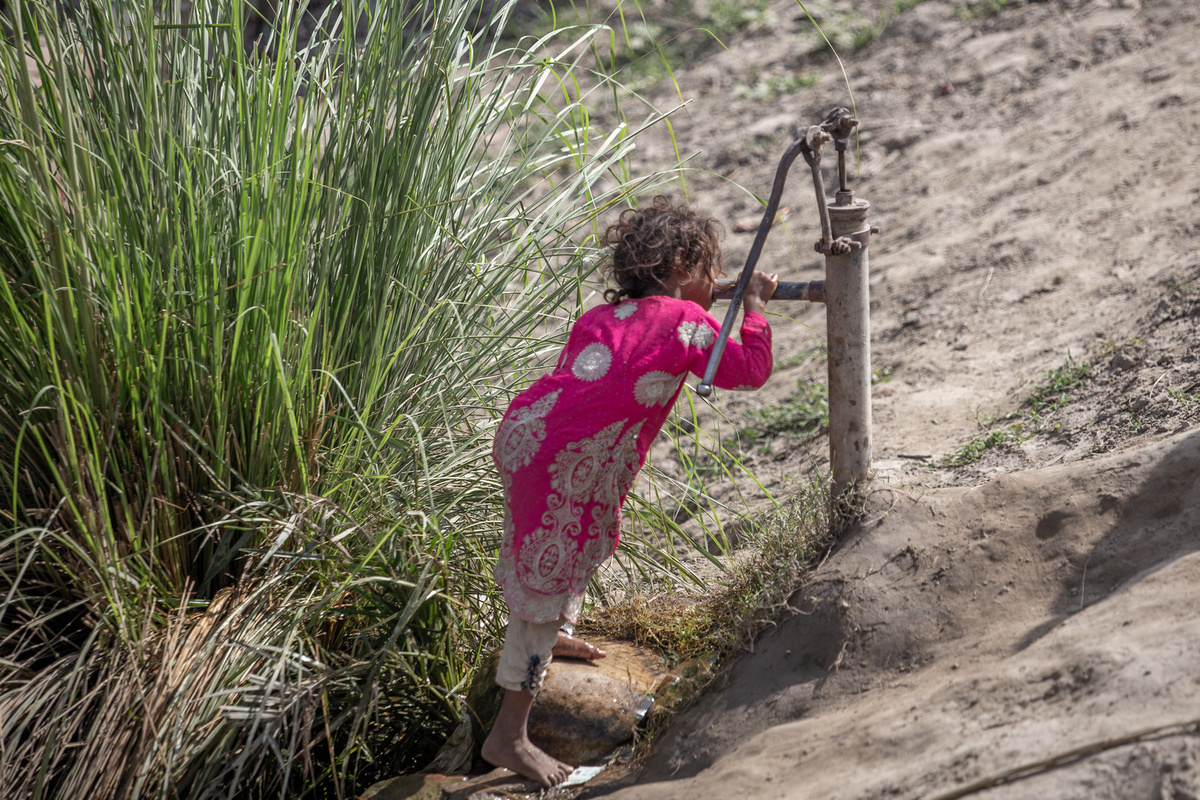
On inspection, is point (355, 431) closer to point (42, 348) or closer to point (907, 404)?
point (42, 348)

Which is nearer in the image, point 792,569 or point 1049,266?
point 792,569

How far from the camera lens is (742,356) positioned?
6.82 ft

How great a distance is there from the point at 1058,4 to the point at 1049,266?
2917mm

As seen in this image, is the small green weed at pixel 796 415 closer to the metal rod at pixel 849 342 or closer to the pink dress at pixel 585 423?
the metal rod at pixel 849 342

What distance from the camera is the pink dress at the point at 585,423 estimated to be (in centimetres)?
211

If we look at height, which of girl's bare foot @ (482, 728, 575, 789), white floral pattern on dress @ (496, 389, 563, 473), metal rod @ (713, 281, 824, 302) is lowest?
girl's bare foot @ (482, 728, 575, 789)

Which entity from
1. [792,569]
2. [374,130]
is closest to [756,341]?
[792,569]

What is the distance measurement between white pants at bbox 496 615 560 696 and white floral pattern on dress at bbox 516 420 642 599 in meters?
0.09

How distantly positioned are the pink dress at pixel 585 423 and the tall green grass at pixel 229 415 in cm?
23

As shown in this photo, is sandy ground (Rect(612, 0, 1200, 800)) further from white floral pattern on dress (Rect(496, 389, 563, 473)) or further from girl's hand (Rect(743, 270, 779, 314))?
white floral pattern on dress (Rect(496, 389, 563, 473))

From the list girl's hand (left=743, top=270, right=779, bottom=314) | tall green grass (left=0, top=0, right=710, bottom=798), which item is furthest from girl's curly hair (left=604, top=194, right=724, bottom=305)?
tall green grass (left=0, top=0, right=710, bottom=798)

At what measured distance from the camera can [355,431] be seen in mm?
2361

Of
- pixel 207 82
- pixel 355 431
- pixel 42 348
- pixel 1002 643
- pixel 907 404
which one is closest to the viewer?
pixel 1002 643

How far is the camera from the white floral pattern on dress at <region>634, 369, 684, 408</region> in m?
2.12
